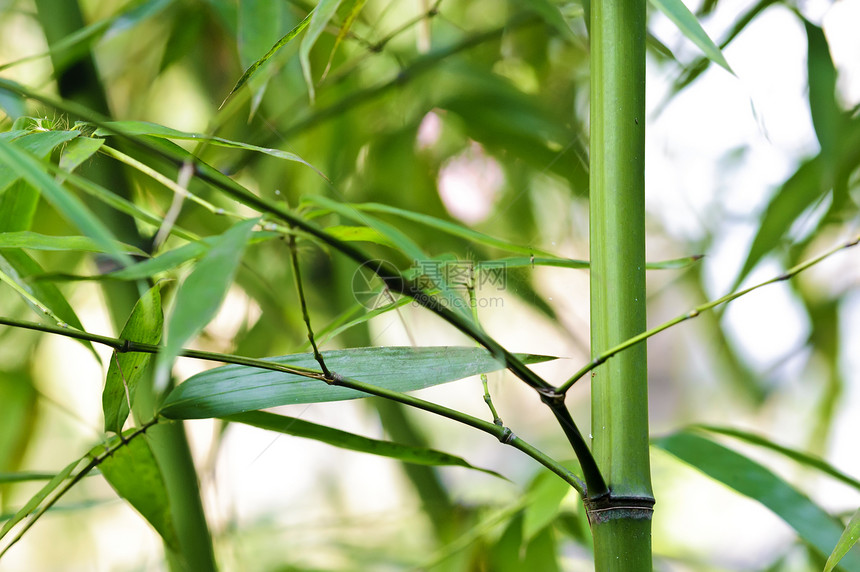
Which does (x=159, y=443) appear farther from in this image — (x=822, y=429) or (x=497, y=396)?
(x=822, y=429)

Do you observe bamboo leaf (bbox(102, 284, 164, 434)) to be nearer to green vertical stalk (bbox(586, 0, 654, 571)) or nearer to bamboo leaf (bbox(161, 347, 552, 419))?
bamboo leaf (bbox(161, 347, 552, 419))

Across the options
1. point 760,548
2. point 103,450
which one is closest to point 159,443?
point 103,450

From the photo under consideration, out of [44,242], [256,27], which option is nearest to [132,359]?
[44,242]

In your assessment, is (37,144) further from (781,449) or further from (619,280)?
(781,449)

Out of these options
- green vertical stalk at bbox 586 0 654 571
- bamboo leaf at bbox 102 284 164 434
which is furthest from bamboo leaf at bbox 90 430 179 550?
green vertical stalk at bbox 586 0 654 571

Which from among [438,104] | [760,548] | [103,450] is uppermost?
[438,104]

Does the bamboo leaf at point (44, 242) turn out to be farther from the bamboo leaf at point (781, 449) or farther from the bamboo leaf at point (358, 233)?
the bamboo leaf at point (781, 449)
